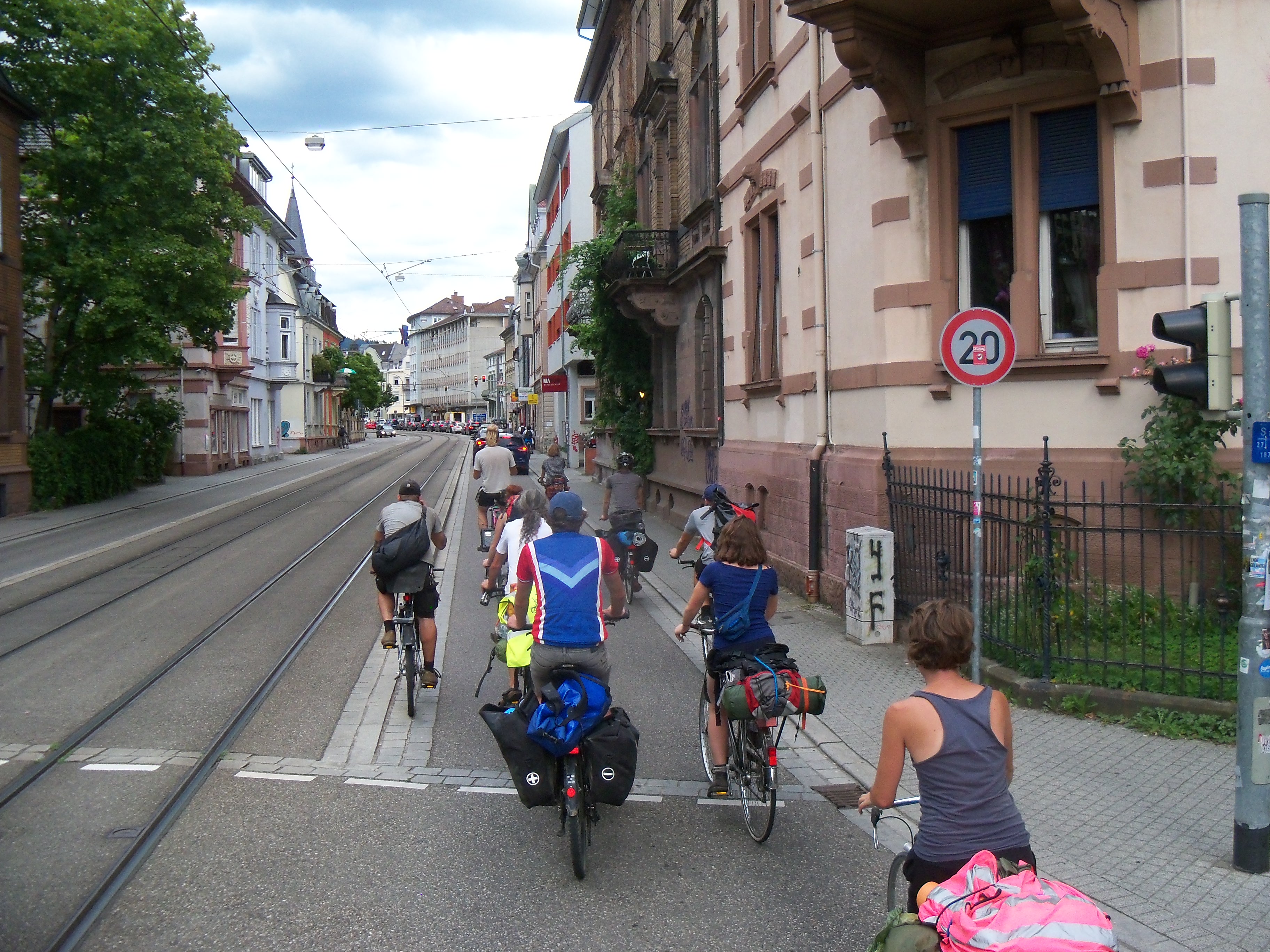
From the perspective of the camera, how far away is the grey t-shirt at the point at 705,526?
8.81 m

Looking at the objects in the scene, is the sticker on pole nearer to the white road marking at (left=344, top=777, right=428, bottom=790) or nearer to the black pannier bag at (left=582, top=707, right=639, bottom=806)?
the black pannier bag at (left=582, top=707, right=639, bottom=806)

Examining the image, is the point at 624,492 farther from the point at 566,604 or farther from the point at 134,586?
the point at 566,604

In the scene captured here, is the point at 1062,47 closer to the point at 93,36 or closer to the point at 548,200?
the point at 93,36

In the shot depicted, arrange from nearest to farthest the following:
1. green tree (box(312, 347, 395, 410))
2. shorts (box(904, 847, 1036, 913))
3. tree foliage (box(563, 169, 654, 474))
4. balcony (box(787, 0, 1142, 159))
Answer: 1. shorts (box(904, 847, 1036, 913))
2. balcony (box(787, 0, 1142, 159))
3. tree foliage (box(563, 169, 654, 474))
4. green tree (box(312, 347, 395, 410))

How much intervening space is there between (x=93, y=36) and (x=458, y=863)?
26.0 metres

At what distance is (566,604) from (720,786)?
56.0 inches

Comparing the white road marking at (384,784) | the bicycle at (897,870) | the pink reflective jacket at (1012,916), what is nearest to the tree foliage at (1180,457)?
the bicycle at (897,870)

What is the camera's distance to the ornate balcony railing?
21188 mm

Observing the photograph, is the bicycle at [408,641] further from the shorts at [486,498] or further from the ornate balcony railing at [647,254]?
the ornate balcony railing at [647,254]

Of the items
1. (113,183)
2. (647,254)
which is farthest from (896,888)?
(113,183)

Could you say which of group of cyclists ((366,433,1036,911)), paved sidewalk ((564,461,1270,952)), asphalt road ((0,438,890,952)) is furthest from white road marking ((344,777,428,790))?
paved sidewalk ((564,461,1270,952))

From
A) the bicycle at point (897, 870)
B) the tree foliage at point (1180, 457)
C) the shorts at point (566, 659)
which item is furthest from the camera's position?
the tree foliage at point (1180, 457)

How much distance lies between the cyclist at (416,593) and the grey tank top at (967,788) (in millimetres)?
5222

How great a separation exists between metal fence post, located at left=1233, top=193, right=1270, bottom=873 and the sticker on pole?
6.94ft
